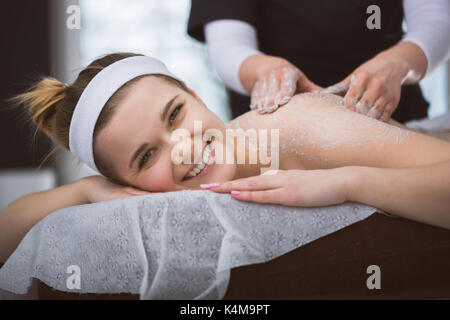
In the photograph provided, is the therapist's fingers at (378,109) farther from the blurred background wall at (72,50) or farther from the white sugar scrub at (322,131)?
the blurred background wall at (72,50)

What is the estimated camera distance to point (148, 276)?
740 millimetres

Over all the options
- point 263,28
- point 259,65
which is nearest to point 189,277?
point 259,65

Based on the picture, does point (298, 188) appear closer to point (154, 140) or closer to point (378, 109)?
point (154, 140)

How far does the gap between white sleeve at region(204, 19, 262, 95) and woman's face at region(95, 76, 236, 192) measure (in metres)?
0.52

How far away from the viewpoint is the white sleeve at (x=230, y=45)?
153 cm

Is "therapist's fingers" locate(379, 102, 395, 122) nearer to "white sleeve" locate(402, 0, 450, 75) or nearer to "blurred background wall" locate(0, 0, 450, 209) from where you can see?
"white sleeve" locate(402, 0, 450, 75)

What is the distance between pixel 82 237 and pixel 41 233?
0.13 meters

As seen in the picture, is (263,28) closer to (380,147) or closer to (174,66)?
(380,147)

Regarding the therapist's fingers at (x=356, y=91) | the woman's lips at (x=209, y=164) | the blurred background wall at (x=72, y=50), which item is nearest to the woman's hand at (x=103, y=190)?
the woman's lips at (x=209, y=164)

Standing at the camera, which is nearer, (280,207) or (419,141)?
(280,207)

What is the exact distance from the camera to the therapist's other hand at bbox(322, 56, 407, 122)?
1141mm

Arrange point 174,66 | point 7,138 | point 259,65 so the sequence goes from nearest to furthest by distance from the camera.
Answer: point 259,65, point 7,138, point 174,66

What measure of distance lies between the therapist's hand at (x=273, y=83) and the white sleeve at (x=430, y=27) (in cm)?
42

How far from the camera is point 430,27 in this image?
1.45 meters
